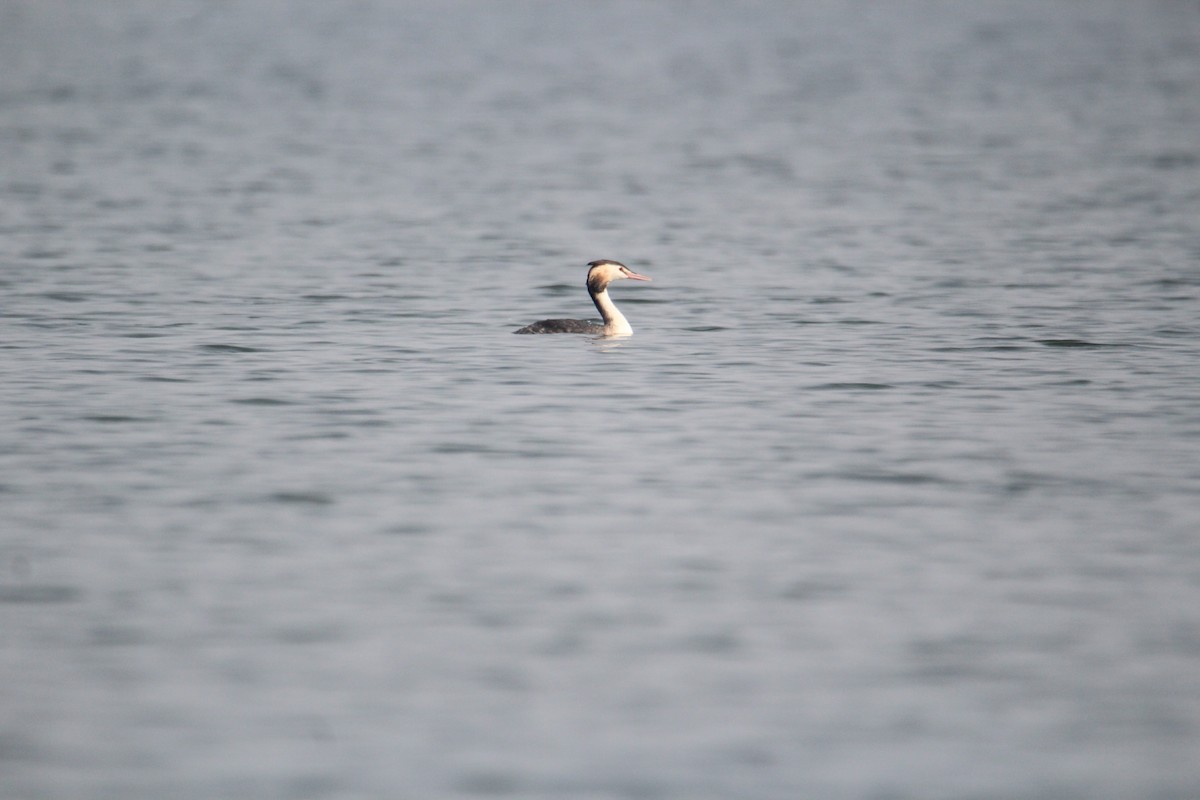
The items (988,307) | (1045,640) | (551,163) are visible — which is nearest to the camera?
(1045,640)

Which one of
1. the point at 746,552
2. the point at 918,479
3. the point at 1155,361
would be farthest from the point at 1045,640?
the point at 1155,361

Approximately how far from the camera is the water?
8320mm

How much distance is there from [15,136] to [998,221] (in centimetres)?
2518

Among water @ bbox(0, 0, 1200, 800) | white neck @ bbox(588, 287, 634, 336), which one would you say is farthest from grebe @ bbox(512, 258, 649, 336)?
water @ bbox(0, 0, 1200, 800)

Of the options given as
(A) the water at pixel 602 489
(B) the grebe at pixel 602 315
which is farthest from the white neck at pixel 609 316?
(A) the water at pixel 602 489

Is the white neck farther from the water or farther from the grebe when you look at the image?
the water

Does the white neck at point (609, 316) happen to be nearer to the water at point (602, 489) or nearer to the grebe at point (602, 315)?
the grebe at point (602, 315)

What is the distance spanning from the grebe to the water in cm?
22

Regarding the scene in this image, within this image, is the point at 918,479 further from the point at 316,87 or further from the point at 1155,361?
the point at 316,87

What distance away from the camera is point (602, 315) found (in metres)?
19.9

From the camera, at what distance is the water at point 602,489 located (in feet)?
27.3

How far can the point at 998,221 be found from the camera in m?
30.0

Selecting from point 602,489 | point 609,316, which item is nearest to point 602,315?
point 609,316

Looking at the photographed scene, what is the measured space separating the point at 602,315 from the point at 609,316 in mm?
77
